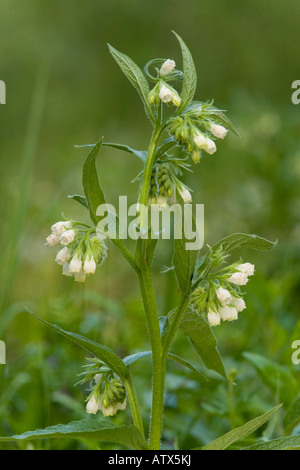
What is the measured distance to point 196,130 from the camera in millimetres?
1338

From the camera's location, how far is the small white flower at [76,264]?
1.33m

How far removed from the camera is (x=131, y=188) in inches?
191

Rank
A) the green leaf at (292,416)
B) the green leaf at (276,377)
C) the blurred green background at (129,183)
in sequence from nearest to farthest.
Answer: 1. the green leaf at (292,416)
2. the green leaf at (276,377)
3. the blurred green background at (129,183)

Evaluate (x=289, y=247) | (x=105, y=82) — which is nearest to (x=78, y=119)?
(x=105, y=82)

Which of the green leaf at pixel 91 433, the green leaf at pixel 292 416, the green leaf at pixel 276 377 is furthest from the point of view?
the green leaf at pixel 276 377

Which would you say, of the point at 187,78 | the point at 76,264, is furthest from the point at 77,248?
the point at 187,78

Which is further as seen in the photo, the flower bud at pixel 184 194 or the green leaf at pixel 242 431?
the flower bud at pixel 184 194

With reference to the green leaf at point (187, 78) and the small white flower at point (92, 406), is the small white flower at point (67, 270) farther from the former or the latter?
the green leaf at point (187, 78)

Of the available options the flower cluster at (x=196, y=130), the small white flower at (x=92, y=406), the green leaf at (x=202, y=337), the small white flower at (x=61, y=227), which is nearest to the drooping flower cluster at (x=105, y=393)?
the small white flower at (x=92, y=406)

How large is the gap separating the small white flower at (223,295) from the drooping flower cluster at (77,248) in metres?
0.25

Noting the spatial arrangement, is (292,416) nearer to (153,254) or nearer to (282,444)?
(282,444)

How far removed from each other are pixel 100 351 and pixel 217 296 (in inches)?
10.0
